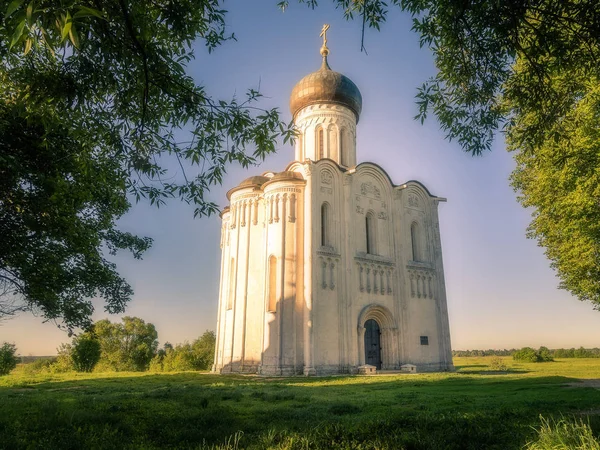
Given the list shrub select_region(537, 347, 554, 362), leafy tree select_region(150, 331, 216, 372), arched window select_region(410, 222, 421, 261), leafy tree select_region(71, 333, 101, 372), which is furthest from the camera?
shrub select_region(537, 347, 554, 362)

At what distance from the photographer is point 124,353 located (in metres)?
40.5

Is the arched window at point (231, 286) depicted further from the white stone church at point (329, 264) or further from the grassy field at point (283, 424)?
the grassy field at point (283, 424)

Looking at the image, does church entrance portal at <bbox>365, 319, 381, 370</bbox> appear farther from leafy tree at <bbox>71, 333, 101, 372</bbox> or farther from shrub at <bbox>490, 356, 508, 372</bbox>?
leafy tree at <bbox>71, 333, 101, 372</bbox>

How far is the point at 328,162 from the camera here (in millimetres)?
21203

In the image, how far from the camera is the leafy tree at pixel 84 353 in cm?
2605

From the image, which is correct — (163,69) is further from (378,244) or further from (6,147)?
(378,244)

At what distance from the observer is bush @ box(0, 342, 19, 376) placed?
27.0 meters

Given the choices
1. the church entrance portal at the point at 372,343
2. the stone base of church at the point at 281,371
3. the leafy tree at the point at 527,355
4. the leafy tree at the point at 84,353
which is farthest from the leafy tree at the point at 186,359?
the leafy tree at the point at 527,355

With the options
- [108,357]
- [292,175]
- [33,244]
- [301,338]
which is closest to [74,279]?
[33,244]

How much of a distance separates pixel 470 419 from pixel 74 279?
9.00m

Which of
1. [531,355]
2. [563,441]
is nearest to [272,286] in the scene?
[563,441]

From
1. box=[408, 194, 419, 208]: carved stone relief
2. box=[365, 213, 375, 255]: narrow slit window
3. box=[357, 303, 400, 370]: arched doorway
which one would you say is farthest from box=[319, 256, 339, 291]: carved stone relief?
box=[408, 194, 419, 208]: carved stone relief

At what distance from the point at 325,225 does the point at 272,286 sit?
3.99 metres

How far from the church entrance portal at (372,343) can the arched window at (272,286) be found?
4.89 m
